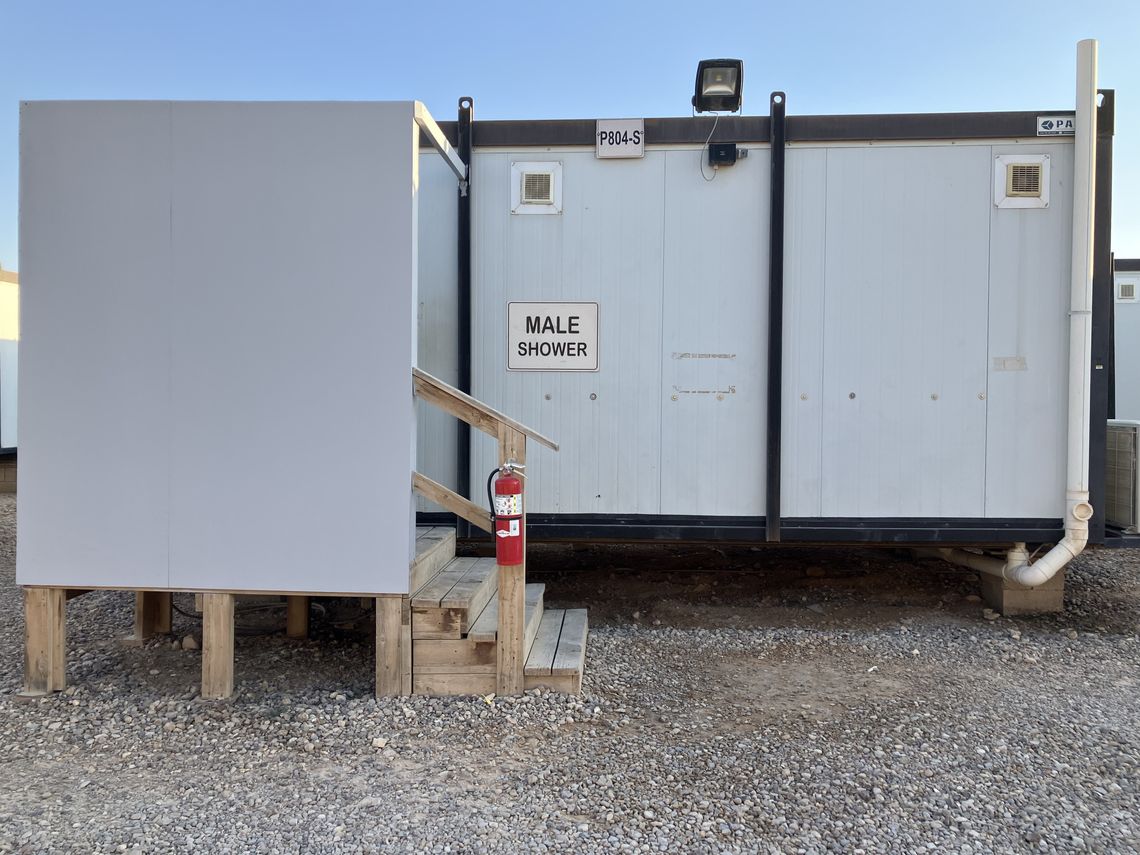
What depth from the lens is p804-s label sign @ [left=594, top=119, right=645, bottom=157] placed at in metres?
5.05

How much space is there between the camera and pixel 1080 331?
4.88 m

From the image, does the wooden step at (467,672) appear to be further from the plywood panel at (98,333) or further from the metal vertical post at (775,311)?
the metal vertical post at (775,311)

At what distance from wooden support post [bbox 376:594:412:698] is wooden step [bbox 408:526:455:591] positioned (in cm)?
12

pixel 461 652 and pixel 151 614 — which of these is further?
pixel 151 614

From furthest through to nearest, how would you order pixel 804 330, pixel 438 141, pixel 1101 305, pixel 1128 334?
1. pixel 1128 334
2. pixel 804 330
3. pixel 1101 305
4. pixel 438 141

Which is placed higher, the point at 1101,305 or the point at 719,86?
the point at 719,86

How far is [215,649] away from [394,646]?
85 cm

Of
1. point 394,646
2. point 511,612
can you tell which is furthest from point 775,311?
point 394,646

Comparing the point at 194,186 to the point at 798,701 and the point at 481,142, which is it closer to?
the point at 481,142

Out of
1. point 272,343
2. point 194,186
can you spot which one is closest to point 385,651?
point 272,343

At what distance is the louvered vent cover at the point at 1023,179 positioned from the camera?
4.96 m

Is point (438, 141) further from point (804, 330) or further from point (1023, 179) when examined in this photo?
point (1023, 179)

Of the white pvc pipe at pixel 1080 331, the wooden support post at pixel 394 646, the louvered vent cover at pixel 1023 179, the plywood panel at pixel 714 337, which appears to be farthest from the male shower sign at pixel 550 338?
the white pvc pipe at pixel 1080 331

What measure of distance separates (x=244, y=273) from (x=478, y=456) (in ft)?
6.29
